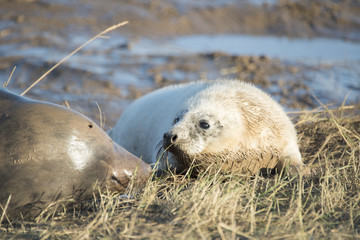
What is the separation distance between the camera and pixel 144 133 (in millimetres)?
5039

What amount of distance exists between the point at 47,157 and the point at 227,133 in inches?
54.3

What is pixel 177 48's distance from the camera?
34.7ft

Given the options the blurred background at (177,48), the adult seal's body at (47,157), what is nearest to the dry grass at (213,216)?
the adult seal's body at (47,157)

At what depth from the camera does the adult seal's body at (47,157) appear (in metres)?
3.15

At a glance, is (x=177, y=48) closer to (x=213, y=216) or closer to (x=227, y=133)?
(x=227, y=133)

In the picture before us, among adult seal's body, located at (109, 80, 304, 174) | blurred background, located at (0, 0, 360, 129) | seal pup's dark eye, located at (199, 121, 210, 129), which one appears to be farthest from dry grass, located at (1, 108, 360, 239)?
blurred background, located at (0, 0, 360, 129)

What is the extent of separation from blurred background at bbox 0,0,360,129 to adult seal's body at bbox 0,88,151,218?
9.96 feet

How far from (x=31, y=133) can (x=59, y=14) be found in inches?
330

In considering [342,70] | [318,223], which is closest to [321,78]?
[342,70]

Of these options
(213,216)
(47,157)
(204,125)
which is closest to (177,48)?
(204,125)

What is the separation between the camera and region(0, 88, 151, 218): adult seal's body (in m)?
3.15

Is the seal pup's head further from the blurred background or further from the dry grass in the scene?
the blurred background

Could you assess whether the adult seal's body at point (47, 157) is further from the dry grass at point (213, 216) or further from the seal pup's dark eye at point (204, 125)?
the seal pup's dark eye at point (204, 125)

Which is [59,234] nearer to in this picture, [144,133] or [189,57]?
[144,133]
